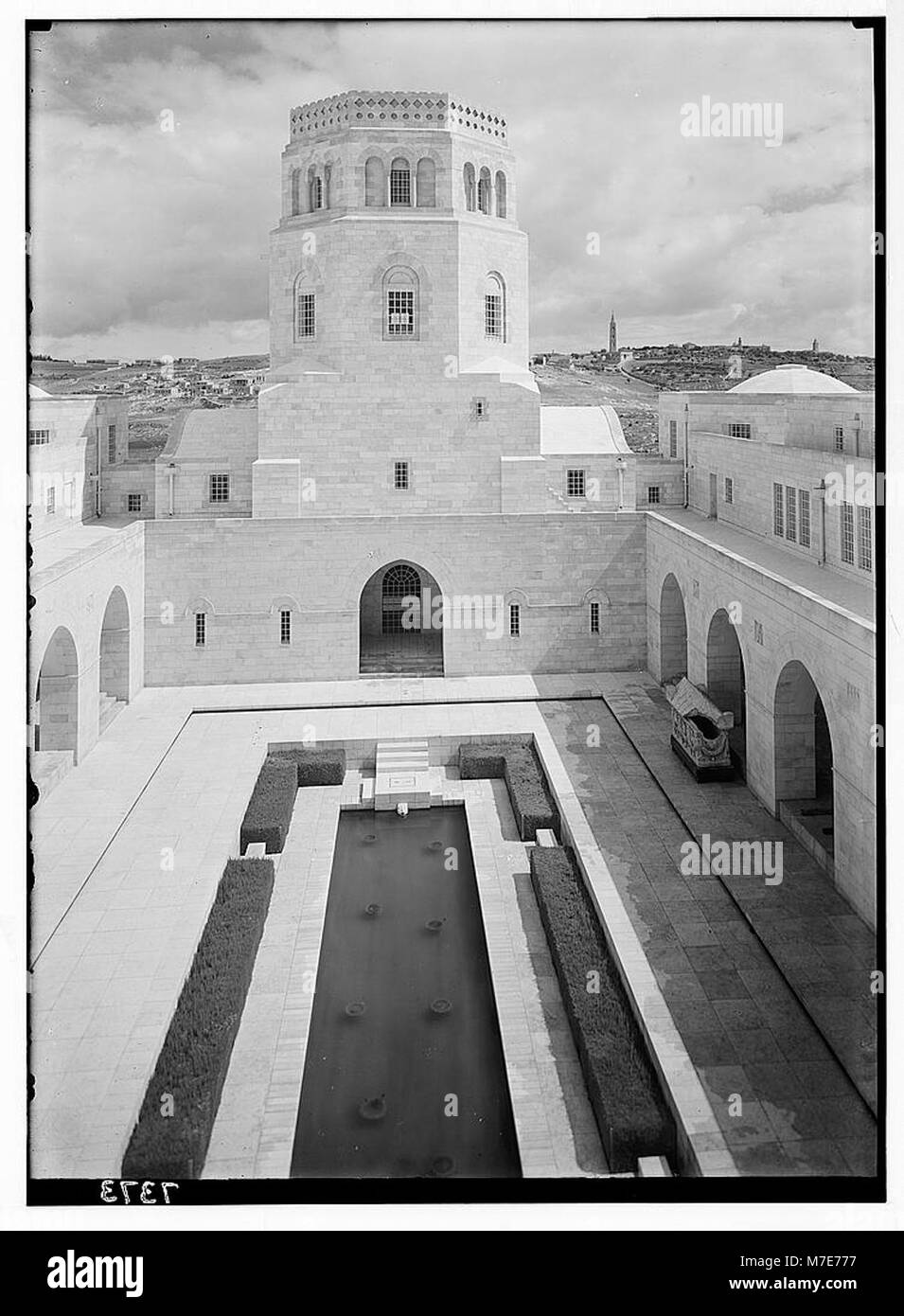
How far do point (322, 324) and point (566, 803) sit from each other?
51.0 ft

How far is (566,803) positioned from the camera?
745 inches

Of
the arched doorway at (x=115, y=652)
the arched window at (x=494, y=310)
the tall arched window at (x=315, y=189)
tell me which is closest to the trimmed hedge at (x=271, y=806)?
the arched doorway at (x=115, y=652)

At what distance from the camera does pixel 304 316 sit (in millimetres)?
28812

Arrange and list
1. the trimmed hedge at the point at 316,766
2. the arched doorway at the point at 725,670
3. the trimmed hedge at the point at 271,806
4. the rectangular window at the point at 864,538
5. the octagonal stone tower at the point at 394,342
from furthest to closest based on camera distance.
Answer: the octagonal stone tower at the point at 394,342, the arched doorway at the point at 725,670, the trimmed hedge at the point at 316,766, the trimmed hedge at the point at 271,806, the rectangular window at the point at 864,538

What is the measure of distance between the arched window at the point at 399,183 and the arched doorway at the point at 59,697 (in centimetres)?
1522

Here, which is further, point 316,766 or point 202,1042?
point 316,766

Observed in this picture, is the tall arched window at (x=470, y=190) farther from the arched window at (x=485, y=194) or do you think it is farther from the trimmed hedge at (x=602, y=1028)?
the trimmed hedge at (x=602, y=1028)

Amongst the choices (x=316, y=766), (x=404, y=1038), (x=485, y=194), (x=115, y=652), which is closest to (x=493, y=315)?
(x=485, y=194)

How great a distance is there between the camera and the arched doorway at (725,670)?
22.0m

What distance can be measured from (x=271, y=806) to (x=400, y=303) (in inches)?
580

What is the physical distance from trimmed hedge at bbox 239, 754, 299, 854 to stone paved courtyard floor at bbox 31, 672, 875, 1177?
28 cm

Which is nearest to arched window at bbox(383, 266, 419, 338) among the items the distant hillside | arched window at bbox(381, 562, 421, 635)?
arched window at bbox(381, 562, 421, 635)

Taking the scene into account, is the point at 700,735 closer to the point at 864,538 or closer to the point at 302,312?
the point at 864,538
